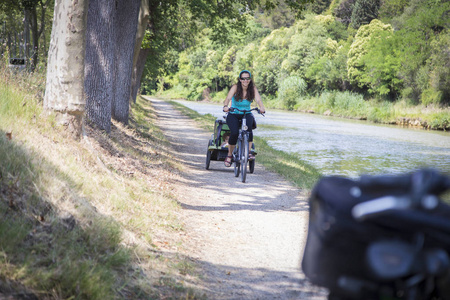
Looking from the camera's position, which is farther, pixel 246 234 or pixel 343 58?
pixel 343 58

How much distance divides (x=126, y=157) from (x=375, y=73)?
5275 centimetres

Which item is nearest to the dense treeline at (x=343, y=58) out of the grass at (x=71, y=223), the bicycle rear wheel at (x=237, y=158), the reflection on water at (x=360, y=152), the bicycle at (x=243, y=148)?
the reflection on water at (x=360, y=152)

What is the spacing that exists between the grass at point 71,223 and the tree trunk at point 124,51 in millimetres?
6816

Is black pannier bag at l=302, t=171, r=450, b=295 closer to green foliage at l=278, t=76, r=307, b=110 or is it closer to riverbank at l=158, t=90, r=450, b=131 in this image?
riverbank at l=158, t=90, r=450, b=131

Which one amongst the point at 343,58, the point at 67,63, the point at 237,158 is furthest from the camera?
the point at 343,58

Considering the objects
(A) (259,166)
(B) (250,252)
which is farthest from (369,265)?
(A) (259,166)

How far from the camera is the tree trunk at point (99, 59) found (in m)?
9.82

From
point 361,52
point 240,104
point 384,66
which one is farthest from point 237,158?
point 361,52

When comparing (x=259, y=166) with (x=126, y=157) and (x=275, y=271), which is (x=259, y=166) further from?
(x=275, y=271)

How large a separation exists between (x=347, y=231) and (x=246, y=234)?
4.46 meters

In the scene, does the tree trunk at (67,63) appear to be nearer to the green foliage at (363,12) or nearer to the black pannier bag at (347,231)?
the black pannier bag at (347,231)

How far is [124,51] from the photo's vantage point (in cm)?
1380

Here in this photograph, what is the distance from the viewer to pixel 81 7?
22.6 feet

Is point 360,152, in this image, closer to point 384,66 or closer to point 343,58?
point 384,66
